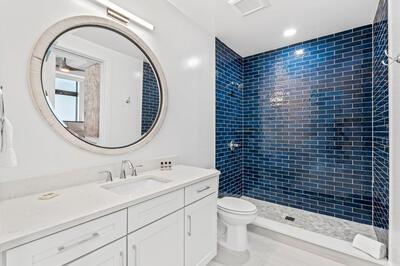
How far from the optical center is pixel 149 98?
6.06 ft

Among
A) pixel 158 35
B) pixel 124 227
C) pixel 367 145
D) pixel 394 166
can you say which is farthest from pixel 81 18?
pixel 367 145

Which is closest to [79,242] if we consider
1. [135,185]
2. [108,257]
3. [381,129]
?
[108,257]

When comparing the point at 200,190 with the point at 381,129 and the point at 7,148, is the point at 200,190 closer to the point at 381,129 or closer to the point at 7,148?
the point at 7,148

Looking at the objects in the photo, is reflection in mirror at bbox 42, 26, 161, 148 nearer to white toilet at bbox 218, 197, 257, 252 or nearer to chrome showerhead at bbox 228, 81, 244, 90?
white toilet at bbox 218, 197, 257, 252

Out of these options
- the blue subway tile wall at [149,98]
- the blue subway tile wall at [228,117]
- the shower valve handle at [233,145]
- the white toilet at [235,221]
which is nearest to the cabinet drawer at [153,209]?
the blue subway tile wall at [149,98]

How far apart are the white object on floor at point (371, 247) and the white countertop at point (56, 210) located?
1.83 m

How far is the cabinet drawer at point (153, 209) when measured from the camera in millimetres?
1081

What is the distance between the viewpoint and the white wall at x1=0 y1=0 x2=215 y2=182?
109cm

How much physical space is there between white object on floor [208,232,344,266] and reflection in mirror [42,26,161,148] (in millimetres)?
1455

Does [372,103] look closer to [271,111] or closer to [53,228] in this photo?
[271,111]

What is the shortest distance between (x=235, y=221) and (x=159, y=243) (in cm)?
99

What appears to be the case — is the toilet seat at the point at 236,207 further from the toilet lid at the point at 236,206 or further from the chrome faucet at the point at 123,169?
the chrome faucet at the point at 123,169

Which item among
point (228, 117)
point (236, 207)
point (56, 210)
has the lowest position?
point (236, 207)

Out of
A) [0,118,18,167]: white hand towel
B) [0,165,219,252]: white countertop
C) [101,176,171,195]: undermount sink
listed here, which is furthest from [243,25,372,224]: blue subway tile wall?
[0,118,18,167]: white hand towel
